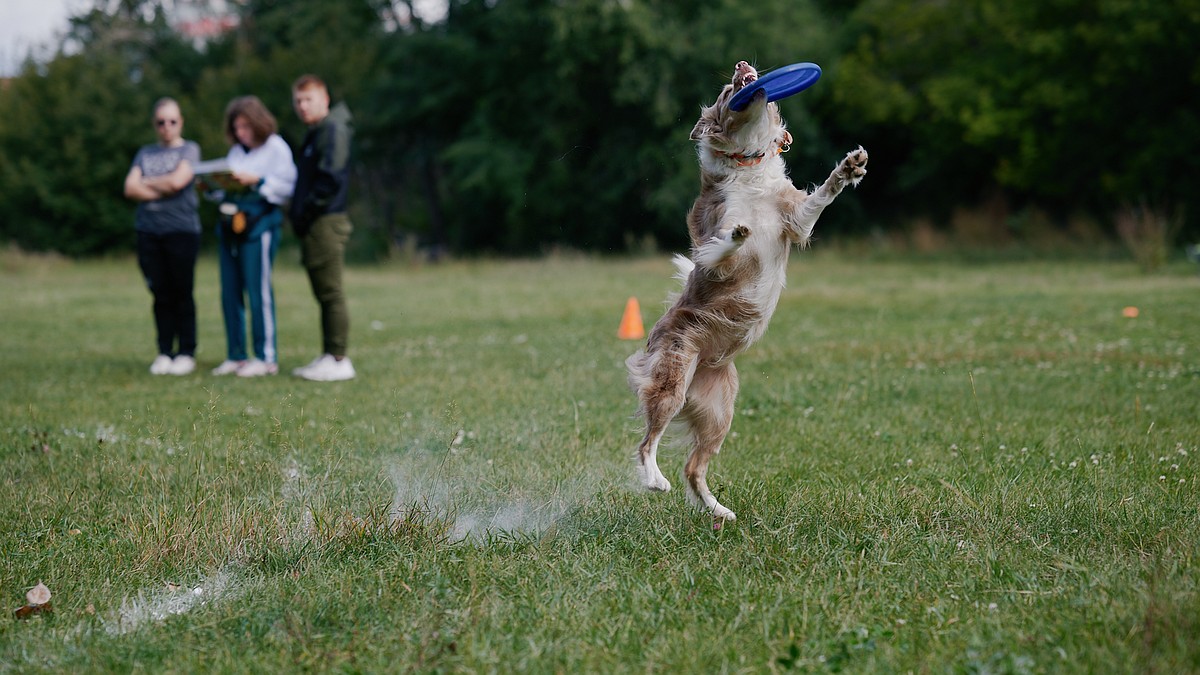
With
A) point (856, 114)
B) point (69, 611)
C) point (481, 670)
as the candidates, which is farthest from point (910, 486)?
point (856, 114)

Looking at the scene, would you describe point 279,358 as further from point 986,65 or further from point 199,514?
point 986,65

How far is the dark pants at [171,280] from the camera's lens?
9516 millimetres

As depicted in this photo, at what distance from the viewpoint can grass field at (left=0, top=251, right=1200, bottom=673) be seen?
10.8 feet

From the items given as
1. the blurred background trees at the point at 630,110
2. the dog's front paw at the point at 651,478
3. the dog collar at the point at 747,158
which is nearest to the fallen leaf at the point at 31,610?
the dog's front paw at the point at 651,478

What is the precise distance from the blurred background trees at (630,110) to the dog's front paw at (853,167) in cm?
2330

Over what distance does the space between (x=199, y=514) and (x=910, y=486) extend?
3.16 m

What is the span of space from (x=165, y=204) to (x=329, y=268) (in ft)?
5.61

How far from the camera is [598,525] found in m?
4.51

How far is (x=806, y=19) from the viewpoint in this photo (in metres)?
32.8

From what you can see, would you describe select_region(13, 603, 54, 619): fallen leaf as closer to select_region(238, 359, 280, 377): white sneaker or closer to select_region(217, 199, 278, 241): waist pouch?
select_region(238, 359, 280, 377): white sneaker

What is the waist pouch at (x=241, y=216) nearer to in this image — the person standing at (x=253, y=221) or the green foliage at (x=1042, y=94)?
the person standing at (x=253, y=221)

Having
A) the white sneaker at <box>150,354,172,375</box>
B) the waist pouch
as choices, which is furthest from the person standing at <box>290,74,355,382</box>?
the white sneaker at <box>150,354,172,375</box>

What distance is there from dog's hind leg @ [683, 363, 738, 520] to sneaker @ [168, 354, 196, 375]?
6.43m

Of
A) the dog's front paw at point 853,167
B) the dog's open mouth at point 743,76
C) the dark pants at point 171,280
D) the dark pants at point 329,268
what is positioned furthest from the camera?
the dark pants at point 171,280
